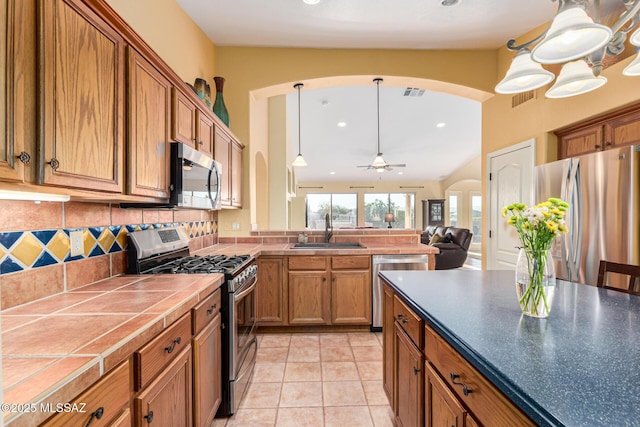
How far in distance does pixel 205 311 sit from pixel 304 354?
1455 mm

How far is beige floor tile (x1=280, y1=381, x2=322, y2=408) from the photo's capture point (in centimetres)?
202

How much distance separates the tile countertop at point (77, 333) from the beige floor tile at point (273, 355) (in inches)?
52.5

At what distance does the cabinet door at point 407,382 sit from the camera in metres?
1.30

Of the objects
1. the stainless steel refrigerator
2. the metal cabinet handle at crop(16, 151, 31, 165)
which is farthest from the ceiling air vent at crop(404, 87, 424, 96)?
the metal cabinet handle at crop(16, 151, 31, 165)

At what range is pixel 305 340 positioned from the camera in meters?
3.02

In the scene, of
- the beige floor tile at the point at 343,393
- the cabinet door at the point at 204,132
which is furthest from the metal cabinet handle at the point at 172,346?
the cabinet door at the point at 204,132

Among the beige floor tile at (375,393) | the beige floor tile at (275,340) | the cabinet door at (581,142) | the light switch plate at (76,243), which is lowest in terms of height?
the beige floor tile at (375,393)

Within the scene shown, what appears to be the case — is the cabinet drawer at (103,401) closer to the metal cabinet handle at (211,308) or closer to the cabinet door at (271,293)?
the metal cabinet handle at (211,308)

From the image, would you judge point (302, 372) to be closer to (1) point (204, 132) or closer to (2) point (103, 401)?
(2) point (103, 401)

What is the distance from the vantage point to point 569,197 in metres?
2.50

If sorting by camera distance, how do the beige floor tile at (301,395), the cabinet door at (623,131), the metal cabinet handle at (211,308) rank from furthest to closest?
the cabinet door at (623,131) → the beige floor tile at (301,395) → the metal cabinet handle at (211,308)

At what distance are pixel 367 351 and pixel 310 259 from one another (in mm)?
1011

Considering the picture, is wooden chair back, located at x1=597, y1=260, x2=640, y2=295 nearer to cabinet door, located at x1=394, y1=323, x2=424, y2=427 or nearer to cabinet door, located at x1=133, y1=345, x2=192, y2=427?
cabinet door, located at x1=394, y1=323, x2=424, y2=427

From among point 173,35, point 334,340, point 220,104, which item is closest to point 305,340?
point 334,340
